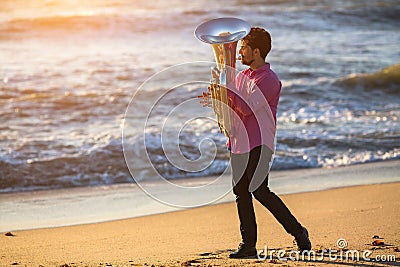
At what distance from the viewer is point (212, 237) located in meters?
5.25

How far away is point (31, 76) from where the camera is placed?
14078mm

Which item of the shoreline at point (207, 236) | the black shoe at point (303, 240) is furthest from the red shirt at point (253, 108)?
the shoreline at point (207, 236)

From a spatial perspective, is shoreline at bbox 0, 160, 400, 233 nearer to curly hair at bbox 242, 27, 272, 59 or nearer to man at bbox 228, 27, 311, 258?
man at bbox 228, 27, 311, 258

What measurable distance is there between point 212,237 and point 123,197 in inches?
82.7

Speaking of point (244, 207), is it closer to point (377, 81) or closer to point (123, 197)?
point (123, 197)

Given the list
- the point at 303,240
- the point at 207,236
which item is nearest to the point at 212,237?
the point at 207,236

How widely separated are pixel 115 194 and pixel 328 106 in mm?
5498

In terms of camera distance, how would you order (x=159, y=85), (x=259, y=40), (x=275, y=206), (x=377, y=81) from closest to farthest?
(x=259, y=40) < (x=275, y=206) < (x=159, y=85) < (x=377, y=81)

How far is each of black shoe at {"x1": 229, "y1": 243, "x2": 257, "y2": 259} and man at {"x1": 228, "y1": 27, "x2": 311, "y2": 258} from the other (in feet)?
0.87

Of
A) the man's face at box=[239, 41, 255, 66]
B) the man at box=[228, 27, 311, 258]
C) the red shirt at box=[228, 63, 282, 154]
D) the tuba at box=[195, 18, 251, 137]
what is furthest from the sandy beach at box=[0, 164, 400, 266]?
the man's face at box=[239, 41, 255, 66]

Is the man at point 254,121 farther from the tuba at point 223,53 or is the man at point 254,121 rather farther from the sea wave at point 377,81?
the sea wave at point 377,81

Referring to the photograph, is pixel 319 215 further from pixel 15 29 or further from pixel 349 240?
pixel 15 29

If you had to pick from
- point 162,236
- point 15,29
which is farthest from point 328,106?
point 15,29

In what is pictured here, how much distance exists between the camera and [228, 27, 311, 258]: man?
4.14 meters
